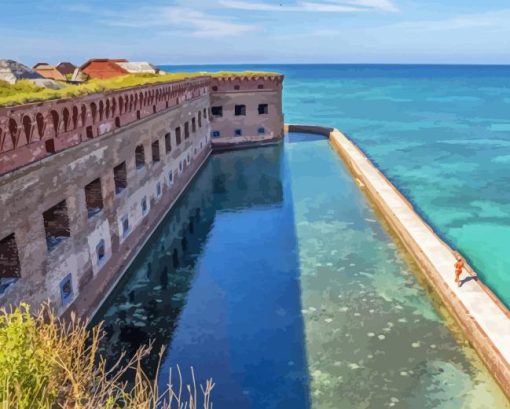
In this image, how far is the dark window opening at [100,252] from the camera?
1297 cm

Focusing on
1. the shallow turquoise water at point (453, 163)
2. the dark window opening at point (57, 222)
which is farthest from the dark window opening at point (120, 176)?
the shallow turquoise water at point (453, 163)

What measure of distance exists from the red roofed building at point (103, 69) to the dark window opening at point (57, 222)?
27115mm

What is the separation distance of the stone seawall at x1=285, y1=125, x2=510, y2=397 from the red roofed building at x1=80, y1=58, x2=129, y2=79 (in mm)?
22654

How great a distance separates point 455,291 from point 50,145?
399 inches

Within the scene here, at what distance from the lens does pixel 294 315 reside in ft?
40.5

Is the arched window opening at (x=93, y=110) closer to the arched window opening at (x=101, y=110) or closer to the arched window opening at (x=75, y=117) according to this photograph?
the arched window opening at (x=101, y=110)

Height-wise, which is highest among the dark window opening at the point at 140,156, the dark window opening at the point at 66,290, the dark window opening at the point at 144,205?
the dark window opening at the point at 140,156

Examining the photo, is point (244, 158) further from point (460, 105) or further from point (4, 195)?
point (460, 105)

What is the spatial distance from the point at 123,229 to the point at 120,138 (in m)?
2.81

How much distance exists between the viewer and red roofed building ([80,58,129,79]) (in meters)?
36.1

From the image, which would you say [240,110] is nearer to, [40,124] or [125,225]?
[125,225]

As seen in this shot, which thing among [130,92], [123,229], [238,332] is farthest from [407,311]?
[130,92]

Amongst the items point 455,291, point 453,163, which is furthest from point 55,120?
point 453,163

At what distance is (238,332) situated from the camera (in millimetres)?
11688
